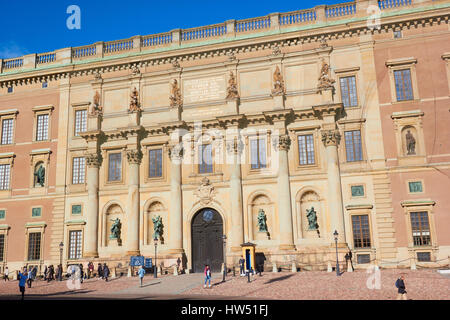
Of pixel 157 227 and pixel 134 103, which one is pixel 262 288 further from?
pixel 134 103

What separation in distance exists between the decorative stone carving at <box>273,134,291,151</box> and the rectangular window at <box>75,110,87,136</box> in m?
18.5

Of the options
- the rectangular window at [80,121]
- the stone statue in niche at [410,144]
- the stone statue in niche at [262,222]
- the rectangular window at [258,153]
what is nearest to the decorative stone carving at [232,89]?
the rectangular window at [258,153]

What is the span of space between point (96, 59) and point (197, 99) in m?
11.7

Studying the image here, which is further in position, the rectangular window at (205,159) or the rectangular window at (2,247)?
the rectangular window at (2,247)

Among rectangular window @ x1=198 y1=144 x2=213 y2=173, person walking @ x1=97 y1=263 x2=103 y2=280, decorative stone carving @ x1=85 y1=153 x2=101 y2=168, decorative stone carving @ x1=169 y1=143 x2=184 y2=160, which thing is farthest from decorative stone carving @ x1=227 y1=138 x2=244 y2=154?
person walking @ x1=97 y1=263 x2=103 y2=280

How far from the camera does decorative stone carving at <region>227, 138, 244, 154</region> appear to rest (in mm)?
38062

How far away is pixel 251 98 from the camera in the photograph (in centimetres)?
3894

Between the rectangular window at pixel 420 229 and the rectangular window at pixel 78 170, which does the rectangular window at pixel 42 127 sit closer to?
the rectangular window at pixel 78 170

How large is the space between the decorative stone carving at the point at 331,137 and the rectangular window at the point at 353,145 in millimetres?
764

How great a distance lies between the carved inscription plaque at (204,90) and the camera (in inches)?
1575

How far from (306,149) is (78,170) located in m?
21.2

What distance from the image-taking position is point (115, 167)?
1623 inches

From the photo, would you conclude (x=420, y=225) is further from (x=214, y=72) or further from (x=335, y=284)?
(x=214, y=72)

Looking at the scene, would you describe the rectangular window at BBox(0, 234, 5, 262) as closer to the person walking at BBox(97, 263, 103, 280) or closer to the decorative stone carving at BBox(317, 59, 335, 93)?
the person walking at BBox(97, 263, 103, 280)
